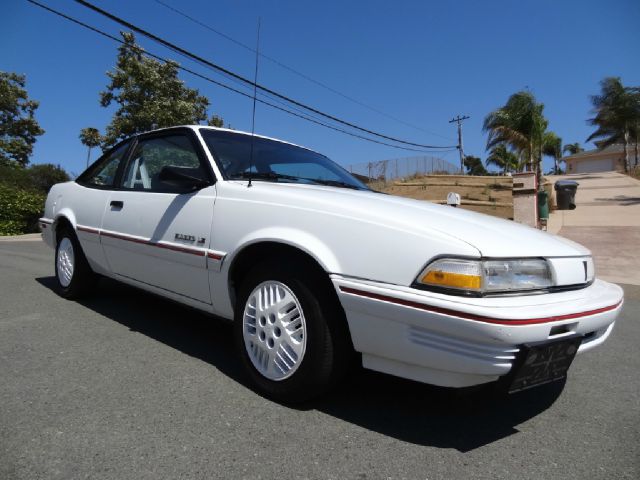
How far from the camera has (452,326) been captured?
179 centimetres

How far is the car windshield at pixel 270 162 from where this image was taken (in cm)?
296

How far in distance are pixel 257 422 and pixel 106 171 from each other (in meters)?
2.88

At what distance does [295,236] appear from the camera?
224 cm

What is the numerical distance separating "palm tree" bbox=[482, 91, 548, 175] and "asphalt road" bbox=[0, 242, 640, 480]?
25.7 meters

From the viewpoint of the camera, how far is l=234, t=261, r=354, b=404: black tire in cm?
213

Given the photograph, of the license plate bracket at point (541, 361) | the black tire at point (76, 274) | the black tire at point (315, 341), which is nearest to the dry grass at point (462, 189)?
the black tire at point (76, 274)

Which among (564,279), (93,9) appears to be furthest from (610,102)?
(564,279)

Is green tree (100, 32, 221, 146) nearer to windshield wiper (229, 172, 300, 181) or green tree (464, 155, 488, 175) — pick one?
windshield wiper (229, 172, 300, 181)

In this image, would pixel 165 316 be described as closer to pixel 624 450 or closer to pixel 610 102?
pixel 624 450

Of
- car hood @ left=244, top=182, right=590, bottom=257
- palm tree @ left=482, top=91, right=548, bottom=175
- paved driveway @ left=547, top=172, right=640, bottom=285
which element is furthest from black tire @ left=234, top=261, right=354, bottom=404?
palm tree @ left=482, top=91, right=548, bottom=175

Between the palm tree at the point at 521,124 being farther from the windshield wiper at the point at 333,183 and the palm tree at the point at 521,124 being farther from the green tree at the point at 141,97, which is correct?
→ the windshield wiper at the point at 333,183

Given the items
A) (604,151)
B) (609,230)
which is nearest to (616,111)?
(604,151)

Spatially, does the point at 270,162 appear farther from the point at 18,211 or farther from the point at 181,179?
the point at 18,211

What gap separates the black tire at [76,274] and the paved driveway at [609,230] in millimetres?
7270
